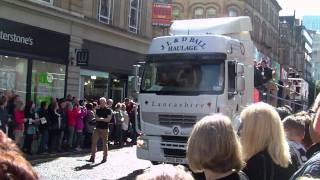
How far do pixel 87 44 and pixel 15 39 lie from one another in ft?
17.8

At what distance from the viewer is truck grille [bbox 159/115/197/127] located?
1227 centimetres

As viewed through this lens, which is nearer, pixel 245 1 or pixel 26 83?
pixel 26 83

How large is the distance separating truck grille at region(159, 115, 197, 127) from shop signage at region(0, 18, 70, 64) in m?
9.11

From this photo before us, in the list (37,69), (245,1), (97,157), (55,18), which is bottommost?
(97,157)

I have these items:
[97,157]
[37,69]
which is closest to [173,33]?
[97,157]

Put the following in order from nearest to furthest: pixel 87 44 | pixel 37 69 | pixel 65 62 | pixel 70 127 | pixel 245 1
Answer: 1. pixel 70 127
2. pixel 37 69
3. pixel 65 62
4. pixel 87 44
5. pixel 245 1

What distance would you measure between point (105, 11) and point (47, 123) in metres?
11.3

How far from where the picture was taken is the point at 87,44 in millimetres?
25219

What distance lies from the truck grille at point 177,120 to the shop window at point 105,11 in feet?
49.2

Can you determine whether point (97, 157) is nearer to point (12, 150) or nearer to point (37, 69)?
point (37, 69)

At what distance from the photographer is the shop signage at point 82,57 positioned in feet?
77.7

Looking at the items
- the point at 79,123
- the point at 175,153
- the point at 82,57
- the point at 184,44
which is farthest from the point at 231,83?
the point at 82,57

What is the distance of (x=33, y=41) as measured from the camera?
21.3 m

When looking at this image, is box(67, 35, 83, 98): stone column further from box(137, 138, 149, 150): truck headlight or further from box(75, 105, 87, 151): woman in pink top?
box(137, 138, 149, 150): truck headlight
